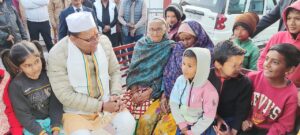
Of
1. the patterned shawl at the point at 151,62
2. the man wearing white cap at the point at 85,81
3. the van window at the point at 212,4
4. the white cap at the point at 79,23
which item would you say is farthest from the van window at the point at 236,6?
the white cap at the point at 79,23

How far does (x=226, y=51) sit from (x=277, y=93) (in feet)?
1.49

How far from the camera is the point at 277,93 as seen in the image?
6.77 feet

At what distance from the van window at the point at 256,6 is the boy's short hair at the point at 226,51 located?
5077 mm

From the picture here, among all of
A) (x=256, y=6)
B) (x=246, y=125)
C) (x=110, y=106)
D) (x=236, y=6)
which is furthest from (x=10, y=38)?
(x=256, y=6)

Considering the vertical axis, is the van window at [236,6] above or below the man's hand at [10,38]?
above

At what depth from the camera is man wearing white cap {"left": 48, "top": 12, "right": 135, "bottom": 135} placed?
7.66 feet

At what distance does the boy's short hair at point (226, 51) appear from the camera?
2.10 meters

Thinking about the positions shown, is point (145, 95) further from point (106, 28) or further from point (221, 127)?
point (106, 28)

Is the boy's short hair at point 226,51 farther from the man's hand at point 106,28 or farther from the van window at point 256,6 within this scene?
the van window at point 256,6

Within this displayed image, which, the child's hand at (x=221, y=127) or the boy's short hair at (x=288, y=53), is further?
the child's hand at (x=221, y=127)

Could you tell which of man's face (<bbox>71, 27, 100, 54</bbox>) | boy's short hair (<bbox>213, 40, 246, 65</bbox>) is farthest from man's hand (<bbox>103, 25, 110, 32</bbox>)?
boy's short hair (<bbox>213, 40, 246, 65</bbox>)

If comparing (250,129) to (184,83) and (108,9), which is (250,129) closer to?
(184,83)

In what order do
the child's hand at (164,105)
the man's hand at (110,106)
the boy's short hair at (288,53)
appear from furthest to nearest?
the child's hand at (164,105)
the man's hand at (110,106)
the boy's short hair at (288,53)

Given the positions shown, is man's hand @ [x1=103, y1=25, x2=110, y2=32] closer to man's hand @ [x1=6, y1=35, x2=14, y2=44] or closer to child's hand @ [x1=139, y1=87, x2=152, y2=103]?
man's hand @ [x1=6, y1=35, x2=14, y2=44]
